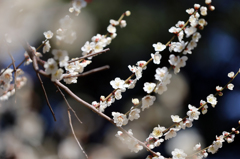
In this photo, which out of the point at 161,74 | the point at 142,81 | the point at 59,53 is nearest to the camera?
the point at 59,53

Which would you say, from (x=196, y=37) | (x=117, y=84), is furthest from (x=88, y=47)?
(x=196, y=37)

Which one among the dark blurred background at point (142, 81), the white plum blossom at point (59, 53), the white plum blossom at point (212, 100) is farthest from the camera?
the dark blurred background at point (142, 81)

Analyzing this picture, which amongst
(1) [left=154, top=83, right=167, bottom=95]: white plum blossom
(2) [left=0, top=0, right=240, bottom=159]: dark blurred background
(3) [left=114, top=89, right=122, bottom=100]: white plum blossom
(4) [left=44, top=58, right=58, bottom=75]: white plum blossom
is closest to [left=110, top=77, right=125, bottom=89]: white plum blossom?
(3) [left=114, top=89, right=122, bottom=100]: white plum blossom

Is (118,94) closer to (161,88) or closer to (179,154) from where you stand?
(161,88)

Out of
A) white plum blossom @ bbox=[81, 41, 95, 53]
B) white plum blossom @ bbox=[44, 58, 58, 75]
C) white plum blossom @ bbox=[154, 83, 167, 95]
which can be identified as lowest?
white plum blossom @ bbox=[44, 58, 58, 75]

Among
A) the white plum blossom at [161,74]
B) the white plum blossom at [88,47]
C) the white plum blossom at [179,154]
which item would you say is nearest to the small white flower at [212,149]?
the white plum blossom at [179,154]

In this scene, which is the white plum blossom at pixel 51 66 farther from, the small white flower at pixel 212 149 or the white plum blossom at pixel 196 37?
the small white flower at pixel 212 149

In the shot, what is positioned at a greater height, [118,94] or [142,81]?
[142,81]

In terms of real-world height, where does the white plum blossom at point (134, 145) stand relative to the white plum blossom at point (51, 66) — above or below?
below

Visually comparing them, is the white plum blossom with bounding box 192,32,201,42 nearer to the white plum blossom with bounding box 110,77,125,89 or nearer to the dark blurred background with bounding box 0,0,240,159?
the white plum blossom with bounding box 110,77,125,89

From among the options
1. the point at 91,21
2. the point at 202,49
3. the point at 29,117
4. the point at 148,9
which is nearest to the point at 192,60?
the point at 202,49
